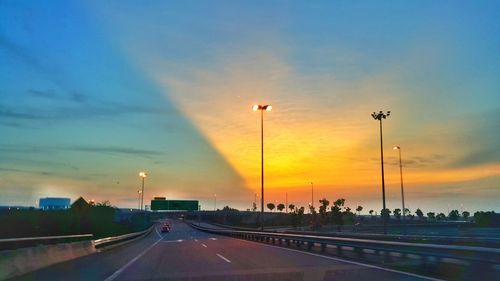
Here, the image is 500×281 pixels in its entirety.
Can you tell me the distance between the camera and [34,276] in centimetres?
1551

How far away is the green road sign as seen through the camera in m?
110

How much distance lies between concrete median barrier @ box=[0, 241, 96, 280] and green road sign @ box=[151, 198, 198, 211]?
8459 cm

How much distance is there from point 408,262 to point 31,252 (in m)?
13.3

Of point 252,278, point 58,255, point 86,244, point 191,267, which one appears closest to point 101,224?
point 86,244

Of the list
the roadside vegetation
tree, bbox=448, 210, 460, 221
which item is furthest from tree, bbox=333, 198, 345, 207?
tree, bbox=448, 210, 460, 221

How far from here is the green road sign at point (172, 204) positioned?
10950 centimetres

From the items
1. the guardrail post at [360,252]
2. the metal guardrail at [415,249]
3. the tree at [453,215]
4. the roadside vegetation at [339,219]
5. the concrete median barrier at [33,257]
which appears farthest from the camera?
the tree at [453,215]

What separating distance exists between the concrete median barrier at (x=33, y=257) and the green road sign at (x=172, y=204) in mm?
84587

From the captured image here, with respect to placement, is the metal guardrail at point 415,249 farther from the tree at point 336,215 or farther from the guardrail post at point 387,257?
the tree at point 336,215

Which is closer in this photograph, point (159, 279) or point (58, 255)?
point (159, 279)

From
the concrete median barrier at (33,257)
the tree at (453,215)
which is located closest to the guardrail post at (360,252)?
the concrete median barrier at (33,257)

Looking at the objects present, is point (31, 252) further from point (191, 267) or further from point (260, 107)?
point (260, 107)

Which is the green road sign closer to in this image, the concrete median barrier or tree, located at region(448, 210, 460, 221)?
the concrete median barrier

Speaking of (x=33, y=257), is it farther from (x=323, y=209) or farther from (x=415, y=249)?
(x=323, y=209)
